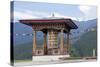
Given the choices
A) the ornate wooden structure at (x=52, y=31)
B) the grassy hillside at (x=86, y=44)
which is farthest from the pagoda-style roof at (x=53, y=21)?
the grassy hillside at (x=86, y=44)

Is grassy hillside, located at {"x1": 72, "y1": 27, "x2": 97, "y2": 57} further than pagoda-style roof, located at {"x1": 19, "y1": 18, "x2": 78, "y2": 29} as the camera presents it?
Yes

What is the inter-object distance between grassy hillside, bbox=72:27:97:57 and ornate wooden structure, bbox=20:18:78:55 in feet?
0.41

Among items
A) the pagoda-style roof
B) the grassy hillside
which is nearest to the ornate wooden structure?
the pagoda-style roof

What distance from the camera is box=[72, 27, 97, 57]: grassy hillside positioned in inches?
88.1

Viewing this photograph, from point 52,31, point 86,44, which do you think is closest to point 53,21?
point 52,31

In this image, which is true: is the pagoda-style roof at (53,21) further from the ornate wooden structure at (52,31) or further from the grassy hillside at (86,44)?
the grassy hillside at (86,44)

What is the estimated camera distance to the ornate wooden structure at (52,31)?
207cm

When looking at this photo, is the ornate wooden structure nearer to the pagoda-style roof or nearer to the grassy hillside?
the pagoda-style roof

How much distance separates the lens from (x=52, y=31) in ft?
6.97

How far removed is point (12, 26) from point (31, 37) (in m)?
0.21

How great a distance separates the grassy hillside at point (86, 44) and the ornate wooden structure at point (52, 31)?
4.9 inches

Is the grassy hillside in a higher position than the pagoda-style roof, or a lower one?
lower

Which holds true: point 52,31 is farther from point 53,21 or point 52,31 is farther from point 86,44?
point 86,44
